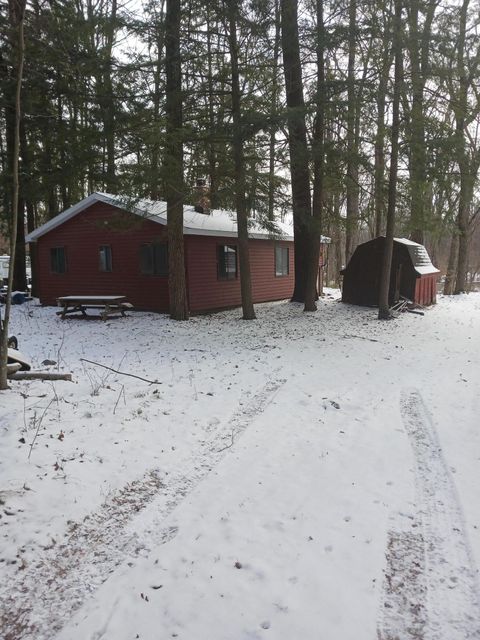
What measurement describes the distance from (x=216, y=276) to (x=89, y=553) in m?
13.0

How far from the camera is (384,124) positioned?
11297 mm

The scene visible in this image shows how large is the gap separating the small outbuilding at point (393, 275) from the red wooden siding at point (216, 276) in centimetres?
345

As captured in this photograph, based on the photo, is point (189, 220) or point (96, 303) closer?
point (96, 303)

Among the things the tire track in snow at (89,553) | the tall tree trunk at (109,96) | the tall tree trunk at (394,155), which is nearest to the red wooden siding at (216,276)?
the tall tree trunk at (109,96)

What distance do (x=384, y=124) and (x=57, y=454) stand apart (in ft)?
36.2

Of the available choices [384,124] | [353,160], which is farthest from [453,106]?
[353,160]

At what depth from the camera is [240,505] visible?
355cm

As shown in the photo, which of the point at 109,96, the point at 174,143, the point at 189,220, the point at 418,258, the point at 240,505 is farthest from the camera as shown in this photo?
the point at 418,258

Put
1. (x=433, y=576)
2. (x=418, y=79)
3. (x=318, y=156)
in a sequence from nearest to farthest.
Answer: (x=433, y=576) → (x=418, y=79) → (x=318, y=156)

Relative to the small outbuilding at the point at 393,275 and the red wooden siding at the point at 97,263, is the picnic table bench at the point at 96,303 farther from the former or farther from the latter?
the small outbuilding at the point at 393,275

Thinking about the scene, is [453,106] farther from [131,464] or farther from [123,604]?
[123,604]

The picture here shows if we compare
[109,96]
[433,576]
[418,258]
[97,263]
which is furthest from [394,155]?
[433,576]

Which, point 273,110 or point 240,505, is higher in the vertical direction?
point 273,110

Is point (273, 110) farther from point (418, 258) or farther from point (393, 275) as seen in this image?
point (418, 258)
